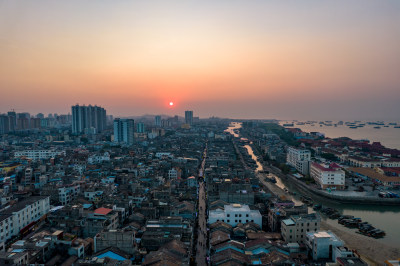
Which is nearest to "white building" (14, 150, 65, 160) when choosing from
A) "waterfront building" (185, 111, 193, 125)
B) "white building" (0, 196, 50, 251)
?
"white building" (0, 196, 50, 251)

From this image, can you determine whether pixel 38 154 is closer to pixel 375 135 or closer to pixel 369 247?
pixel 369 247

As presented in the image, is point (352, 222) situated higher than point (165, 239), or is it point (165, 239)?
point (165, 239)

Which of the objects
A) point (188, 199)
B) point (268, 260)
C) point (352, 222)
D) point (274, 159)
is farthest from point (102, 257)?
point (274, 159)

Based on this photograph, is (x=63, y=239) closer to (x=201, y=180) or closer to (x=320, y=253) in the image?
(x=320, y=253)

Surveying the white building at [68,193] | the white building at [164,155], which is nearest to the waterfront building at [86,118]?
the white building at [164,155]

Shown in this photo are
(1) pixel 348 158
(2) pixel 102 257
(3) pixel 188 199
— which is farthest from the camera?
(1) pixel 348 158

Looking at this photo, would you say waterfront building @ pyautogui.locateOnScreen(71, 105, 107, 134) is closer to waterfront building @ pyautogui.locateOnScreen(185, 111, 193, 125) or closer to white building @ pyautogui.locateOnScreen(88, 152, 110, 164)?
white building @ pyautogui.locateOnScreen(88, 152, 110, 164)

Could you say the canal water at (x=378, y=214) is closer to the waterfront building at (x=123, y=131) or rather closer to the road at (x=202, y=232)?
the road at (x=202, y=232)
